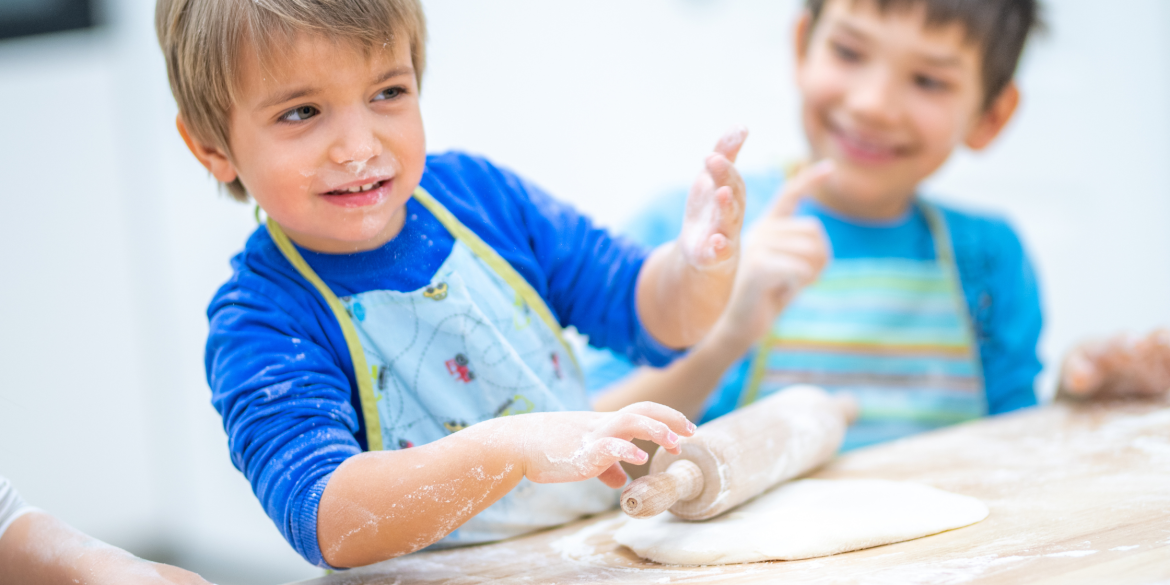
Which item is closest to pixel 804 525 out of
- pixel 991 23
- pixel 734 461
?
pixel 734 461

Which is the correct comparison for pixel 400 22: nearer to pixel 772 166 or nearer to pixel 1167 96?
pixel 772 166

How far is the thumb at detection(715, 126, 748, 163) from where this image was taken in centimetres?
75

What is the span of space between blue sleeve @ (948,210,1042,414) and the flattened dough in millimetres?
681

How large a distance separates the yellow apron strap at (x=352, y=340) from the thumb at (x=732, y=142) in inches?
13.4

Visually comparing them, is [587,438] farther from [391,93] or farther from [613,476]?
[391,93]

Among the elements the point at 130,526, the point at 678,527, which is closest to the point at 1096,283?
the point at 678,527

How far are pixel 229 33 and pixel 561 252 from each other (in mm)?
336

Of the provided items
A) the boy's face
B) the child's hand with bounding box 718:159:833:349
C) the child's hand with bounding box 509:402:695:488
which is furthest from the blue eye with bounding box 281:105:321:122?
the child's hand with bounding box 718:159:833:349

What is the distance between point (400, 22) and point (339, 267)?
0.63ft

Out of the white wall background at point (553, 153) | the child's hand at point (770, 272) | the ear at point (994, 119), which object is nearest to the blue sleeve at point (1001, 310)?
the ear at point (994, 119)

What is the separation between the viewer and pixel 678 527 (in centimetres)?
69

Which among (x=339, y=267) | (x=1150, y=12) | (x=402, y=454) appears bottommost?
(x=402, y=454)

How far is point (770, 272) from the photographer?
1.10m

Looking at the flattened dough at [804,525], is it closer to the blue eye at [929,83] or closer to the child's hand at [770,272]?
the child's hand at [770,272]
